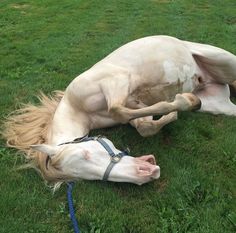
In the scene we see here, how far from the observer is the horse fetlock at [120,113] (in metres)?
4.98

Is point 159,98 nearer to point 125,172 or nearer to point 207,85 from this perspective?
point 207,85

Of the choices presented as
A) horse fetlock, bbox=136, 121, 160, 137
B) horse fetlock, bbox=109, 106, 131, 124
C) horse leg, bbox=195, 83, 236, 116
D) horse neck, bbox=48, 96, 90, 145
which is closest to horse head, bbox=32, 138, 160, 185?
horse neck, bbox=48, 96, 90, 145

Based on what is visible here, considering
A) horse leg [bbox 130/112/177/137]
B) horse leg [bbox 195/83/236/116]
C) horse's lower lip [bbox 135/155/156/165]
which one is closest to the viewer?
horse's lower lip [bbox 135/155/156/165]

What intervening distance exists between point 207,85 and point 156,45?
0.94 meters

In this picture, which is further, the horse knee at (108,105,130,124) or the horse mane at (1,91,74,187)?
the horse knee at (108,105,130,124)

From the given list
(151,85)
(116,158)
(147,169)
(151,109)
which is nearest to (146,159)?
(147,169)

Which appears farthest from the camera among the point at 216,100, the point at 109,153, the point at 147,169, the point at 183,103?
the point at 216,100

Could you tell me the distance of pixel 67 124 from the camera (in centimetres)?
511

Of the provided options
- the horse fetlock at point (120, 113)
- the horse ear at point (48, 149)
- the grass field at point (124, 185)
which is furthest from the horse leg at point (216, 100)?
the horse ear at point (48, 149)

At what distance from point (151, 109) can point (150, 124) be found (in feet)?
1.10

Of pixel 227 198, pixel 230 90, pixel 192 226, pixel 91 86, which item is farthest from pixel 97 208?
pixel 230 90

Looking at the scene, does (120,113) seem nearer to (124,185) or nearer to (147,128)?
(147,128)

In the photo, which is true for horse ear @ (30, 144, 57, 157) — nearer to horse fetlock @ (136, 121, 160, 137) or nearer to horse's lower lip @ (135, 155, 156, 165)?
horse's lower lip @ (135, 155, 156, 165)

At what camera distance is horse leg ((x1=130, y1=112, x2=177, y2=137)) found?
17.1ft
